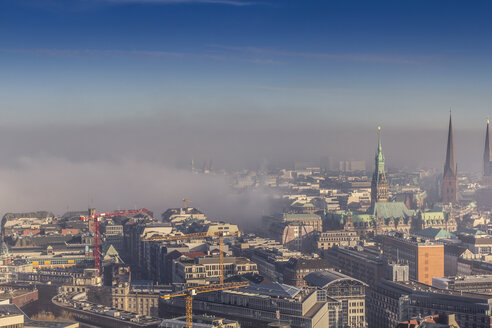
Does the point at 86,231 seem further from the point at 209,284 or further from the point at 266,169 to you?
the point at 266,169

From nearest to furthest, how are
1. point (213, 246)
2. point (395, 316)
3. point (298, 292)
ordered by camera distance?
point (298, 292), point (395, 316), point (213, 246)

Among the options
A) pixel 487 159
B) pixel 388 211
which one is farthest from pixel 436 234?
pixel 487 159

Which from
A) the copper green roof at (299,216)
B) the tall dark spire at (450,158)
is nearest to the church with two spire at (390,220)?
the copper green roof at (299,216)

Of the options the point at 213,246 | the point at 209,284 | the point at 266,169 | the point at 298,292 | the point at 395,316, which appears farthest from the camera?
the point at 266,169

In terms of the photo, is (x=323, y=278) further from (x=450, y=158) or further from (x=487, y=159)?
(x=487, y=159)

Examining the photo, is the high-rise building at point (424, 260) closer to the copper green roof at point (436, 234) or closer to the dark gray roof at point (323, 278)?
the copper green roof at point (436, 234)

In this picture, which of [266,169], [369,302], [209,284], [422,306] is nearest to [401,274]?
[369,302]
